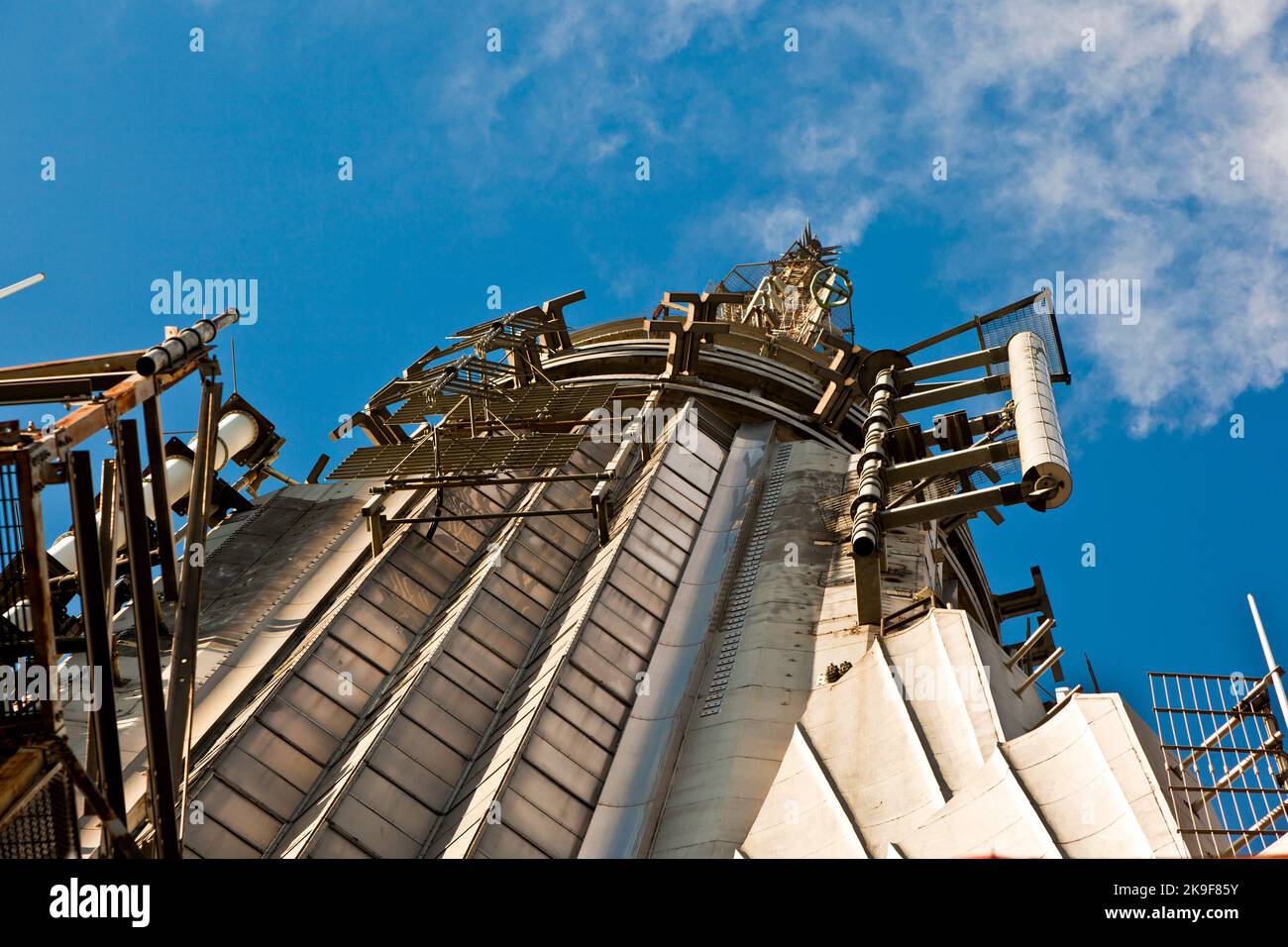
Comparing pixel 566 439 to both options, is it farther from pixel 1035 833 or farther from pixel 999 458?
pixel 1035 833

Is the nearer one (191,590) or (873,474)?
(191,590)

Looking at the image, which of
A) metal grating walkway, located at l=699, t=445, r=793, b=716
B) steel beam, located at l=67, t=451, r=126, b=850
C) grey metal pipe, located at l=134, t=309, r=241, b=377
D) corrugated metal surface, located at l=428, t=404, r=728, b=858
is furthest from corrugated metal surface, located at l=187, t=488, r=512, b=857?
steel beam, located at l=67, t=451, r=126, b=850

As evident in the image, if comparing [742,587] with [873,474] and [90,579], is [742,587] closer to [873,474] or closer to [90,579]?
A: [873,474]

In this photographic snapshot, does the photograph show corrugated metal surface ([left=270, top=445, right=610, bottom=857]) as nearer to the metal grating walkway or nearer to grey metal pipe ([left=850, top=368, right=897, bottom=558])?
the metal grating walkway

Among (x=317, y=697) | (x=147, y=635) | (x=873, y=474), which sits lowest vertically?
(x=147, y=635)

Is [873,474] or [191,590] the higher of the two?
[873,474]

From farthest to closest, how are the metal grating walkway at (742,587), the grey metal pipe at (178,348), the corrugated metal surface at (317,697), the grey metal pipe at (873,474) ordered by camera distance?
the grey metal pipe at (873,474)
the metal grating walkway at (742,587)
the corrugated metal surface at (317,697)
the grey metal pipe at (178,348)

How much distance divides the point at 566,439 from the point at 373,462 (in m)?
6.20

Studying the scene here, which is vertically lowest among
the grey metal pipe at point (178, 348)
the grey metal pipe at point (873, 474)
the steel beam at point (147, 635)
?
the steel beam at point (147, 635)

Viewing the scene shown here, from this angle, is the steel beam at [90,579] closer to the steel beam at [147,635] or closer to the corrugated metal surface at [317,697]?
→ the steel beam at [147,635]

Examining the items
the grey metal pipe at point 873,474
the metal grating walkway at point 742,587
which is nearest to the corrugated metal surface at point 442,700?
the metal grating walkway at point 742,587

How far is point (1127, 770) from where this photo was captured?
76.7 feet

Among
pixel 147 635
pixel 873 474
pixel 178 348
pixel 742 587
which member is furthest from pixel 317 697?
pixel 147 635
